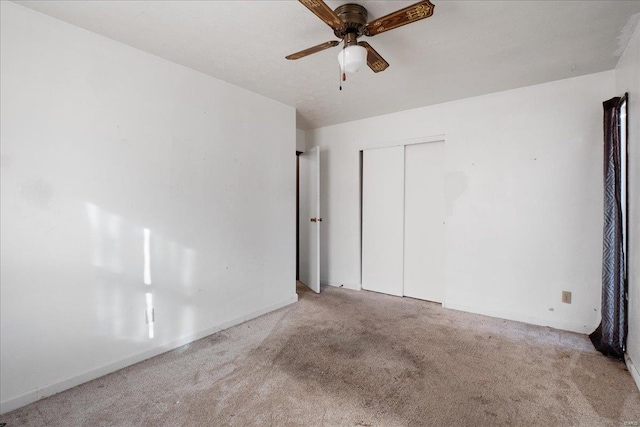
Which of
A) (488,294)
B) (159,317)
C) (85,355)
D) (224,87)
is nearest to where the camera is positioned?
(85,355)

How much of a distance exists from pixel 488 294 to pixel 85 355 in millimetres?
3766

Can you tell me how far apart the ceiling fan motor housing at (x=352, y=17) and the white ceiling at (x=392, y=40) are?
0.07m

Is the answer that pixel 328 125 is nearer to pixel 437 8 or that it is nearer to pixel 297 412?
pixel 437 8

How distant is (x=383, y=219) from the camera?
13.9ft

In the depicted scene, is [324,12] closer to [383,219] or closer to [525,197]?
[525,197]

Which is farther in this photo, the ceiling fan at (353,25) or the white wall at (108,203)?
the white wall at (108,203)

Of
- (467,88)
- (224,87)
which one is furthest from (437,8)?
(224,87)

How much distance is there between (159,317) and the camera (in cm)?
253

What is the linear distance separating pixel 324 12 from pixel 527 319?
3425 mm

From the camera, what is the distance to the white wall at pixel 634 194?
6.84ft

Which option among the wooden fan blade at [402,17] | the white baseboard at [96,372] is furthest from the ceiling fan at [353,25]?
the white baseboard at [96,372]

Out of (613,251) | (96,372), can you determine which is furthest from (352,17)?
(96,372)

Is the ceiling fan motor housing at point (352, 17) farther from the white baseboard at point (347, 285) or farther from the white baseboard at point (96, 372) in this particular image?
the white baseboard at point (347, 285)

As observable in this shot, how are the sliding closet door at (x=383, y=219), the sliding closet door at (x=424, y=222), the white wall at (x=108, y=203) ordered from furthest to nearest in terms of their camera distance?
the sliding closet door at (x=383, y=219)
the sliding closet door at (x=424, y=222)
the white wall at (x=108, y=203)
